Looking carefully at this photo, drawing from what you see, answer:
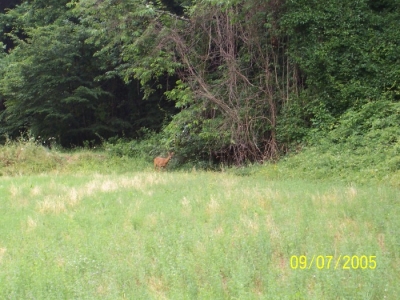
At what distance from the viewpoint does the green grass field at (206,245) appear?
520 cm

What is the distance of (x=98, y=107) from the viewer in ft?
94.9

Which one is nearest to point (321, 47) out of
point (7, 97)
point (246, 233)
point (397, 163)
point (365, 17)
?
point (365, 17)

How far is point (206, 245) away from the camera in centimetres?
656

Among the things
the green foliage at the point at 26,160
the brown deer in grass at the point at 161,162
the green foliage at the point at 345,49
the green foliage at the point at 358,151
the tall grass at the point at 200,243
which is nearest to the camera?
the tall grass at the point at 200,243

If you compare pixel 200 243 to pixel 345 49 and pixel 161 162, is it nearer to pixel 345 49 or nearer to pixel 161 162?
pixel 345 49

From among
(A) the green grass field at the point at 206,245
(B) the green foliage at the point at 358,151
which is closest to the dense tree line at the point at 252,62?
(B) the green foliage at the point at 358,151

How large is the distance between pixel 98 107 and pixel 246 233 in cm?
2317

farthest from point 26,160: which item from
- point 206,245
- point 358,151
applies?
point 206,245

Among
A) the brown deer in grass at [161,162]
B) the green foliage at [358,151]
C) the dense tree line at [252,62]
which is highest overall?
the dense tree line at [252,62]
